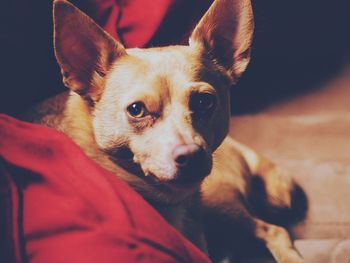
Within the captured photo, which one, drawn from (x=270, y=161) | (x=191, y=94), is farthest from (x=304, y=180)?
(x=191, y=94)

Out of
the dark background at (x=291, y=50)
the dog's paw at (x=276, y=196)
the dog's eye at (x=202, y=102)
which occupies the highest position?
the dog's eye at (x=202, y=102)

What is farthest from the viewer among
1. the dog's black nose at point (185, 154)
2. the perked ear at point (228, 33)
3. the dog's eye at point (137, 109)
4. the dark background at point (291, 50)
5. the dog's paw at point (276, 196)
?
the dark background at point (291, 50)

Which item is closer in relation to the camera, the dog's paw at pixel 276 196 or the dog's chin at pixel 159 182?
the dog's chin at pixel 159 182

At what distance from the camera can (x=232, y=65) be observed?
177 centimetres

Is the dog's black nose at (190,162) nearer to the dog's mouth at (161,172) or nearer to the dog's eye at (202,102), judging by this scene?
the dog's mouth at (161,172)

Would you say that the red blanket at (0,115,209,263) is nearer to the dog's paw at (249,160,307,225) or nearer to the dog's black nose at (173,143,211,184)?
the dog's black nose at (173,143,211,184)

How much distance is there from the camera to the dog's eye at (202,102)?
1559 mm

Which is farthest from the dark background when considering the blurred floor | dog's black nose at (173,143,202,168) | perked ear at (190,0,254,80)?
dog's black nose at (173,143,202,168)

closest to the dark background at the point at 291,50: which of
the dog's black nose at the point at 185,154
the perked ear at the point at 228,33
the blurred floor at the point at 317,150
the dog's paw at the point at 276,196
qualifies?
the blurred floor at the point at 317,150

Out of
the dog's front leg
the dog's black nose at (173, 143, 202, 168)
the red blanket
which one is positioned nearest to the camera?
the red blanket

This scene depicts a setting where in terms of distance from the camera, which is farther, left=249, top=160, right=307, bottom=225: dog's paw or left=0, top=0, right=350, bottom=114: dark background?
left=0, top=0, right=350, bottom=114: dark background

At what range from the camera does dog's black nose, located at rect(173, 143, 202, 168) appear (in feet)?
4.54

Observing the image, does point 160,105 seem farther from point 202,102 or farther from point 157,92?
point 202,102

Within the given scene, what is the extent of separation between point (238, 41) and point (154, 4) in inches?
15.9
